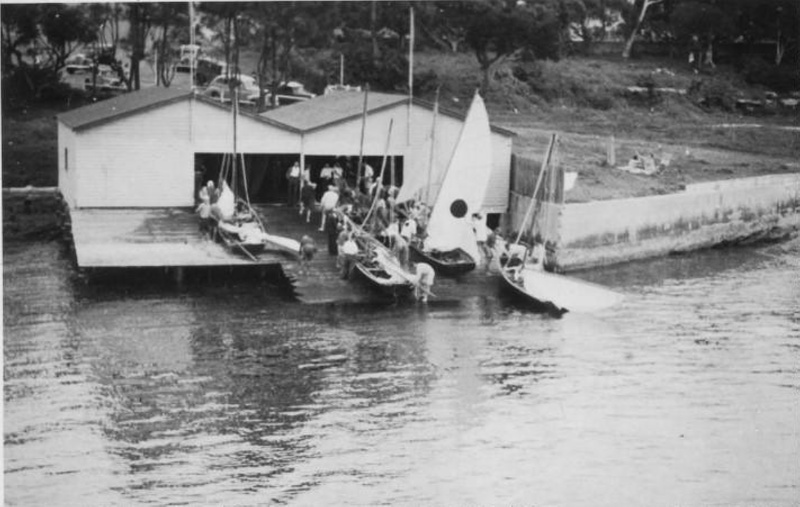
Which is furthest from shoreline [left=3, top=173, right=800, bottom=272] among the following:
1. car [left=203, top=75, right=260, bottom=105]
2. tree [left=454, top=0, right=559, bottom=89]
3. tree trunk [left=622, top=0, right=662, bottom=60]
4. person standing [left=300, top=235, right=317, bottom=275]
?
car [left=203, top=75, right=260, bottom=105]

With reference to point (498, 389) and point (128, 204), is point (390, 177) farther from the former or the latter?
point (498, 389)

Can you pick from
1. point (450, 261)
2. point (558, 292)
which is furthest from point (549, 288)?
point (450, 261)

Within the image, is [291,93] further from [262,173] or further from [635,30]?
[635,30]

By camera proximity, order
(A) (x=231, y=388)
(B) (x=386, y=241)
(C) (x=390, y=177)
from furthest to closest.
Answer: (C) (x=390, y=177) < (B) (x=386, y=241) < (A) (x=231, y=388)

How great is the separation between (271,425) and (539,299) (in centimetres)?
858

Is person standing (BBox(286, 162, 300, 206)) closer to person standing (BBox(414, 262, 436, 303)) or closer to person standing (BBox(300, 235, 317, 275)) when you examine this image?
person standing (BBox(300, 235, 317, 275))

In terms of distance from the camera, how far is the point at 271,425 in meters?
19.2

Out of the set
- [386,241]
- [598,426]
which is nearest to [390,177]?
[386,241]

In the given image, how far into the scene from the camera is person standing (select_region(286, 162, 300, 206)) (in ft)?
108

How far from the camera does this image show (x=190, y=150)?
32219 millimetres

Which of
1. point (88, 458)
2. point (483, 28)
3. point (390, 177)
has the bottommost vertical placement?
point (88, 458)

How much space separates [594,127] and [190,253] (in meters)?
15.8

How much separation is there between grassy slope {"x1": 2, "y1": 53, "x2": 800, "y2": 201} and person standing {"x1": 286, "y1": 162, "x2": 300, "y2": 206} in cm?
603

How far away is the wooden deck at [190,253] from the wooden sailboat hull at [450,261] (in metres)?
0.20
